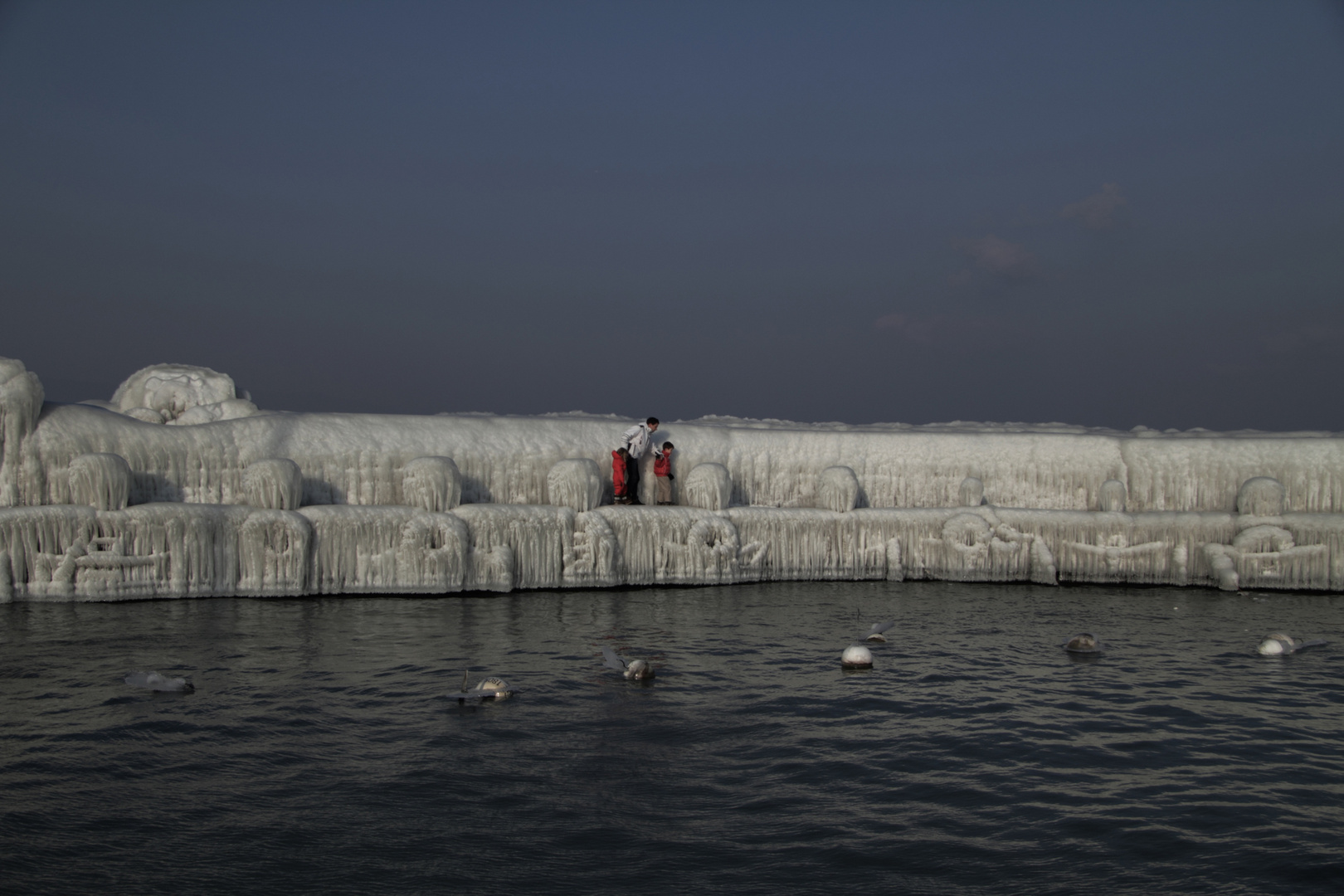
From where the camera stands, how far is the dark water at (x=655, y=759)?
6.68 meters

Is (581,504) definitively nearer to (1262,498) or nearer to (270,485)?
(270,485)

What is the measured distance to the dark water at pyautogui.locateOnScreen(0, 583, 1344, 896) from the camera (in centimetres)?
668

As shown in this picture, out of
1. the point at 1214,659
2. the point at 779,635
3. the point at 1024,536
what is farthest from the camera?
the point at 1024,536

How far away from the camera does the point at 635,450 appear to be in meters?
18.2

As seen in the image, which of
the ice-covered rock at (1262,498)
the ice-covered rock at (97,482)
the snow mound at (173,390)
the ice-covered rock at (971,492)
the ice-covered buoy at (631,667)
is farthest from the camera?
the snow mound at (173,390)

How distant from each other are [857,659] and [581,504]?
21.6 feet

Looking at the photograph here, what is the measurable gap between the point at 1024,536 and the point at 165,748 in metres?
14.1

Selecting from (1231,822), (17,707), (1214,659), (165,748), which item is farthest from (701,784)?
(1214,659)

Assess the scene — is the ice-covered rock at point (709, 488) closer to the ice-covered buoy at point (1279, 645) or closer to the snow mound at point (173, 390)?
the ice-covered buoy at point (1279, 645)

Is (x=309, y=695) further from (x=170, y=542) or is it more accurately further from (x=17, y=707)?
(x=170, y=542)

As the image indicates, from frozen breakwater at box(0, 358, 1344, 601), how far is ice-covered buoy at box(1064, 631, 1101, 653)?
4957mm

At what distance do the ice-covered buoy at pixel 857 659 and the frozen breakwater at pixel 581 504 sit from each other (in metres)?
5.71

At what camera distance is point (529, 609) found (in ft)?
49.4

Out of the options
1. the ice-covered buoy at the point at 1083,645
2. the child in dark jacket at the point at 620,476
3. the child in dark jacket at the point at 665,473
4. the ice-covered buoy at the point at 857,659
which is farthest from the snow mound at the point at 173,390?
the ice-covered buoy at the point at 1083,645
